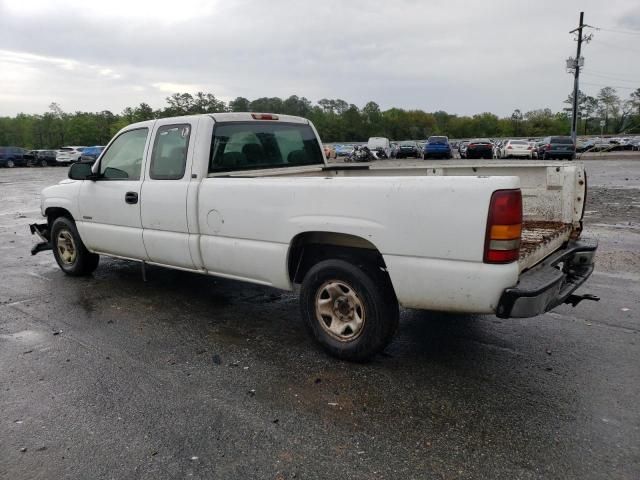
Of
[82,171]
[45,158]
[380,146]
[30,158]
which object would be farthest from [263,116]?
[30,158]

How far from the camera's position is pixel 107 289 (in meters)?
6.07

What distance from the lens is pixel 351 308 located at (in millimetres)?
3840

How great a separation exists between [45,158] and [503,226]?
163 ft

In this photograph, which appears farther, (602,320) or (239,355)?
(602,320)

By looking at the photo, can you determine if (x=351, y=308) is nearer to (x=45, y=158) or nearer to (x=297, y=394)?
(x=297, y=394)

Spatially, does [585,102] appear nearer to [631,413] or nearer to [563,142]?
[563,142]

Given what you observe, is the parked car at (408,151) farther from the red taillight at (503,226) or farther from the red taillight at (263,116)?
the red taillight at (503,226)

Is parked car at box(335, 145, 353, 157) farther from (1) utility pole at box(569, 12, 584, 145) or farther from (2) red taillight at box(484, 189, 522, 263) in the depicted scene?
(2) red taillight at box(484, 189, 522, 263)

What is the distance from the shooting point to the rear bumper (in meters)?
3.12

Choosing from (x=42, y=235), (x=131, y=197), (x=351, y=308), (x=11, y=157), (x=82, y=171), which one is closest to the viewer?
(x=351, y=308)

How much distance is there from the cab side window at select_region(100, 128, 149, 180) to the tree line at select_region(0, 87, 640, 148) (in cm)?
6375

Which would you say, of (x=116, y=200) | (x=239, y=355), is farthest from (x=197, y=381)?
(x=116, y=200)

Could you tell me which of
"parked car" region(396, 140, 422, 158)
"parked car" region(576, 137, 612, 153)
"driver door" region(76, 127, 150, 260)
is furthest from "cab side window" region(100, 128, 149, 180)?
"parked car" region(576, 137, 612, 153)

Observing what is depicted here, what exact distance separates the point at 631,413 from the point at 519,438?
800mm
